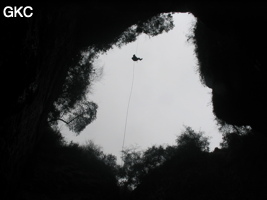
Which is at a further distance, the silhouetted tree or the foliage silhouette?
the silhouetted tree

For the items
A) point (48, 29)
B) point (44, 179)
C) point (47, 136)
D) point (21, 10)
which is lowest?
point (44, 179)

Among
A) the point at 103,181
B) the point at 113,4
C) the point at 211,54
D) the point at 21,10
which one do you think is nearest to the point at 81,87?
the point at 103,181

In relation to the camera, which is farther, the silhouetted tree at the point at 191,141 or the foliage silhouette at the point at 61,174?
the silhouetted tree at the point at 191,141

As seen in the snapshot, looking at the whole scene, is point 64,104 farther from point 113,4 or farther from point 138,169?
point 113,4

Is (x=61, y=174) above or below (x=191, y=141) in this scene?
below

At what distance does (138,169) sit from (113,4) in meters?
18.9

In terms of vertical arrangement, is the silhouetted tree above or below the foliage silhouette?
above

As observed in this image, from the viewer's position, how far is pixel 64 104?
85.0 ft

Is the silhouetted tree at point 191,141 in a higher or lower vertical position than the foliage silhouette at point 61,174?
higher

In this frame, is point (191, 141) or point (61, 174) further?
point (191, 141)

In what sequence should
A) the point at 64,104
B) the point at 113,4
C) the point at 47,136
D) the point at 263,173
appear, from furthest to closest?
the point at 64,104, the point at 47,136, the point at 263,173, the point at 113,4

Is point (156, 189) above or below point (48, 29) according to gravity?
below

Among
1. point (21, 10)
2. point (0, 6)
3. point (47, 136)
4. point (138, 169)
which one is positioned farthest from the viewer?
point (138, 169)

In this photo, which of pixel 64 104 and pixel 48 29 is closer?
pixel 48 29
